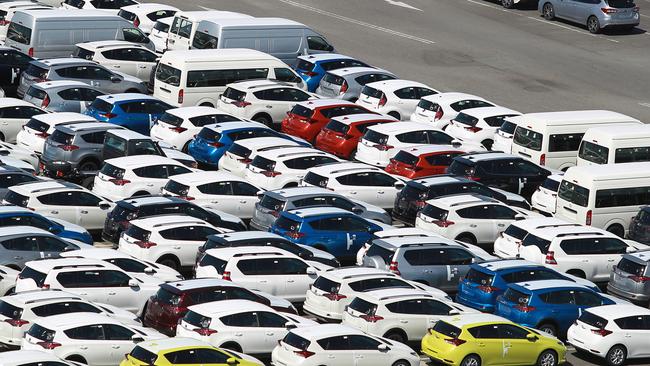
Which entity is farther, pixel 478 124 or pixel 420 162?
pixel 478 124

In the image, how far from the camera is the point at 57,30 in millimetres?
55062

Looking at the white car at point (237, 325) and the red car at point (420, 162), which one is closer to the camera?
the white car at point (237, 325)

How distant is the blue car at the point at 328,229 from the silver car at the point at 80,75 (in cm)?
1453

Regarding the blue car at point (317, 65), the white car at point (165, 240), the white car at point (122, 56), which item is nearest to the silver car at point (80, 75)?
the white car at point (122, 56)

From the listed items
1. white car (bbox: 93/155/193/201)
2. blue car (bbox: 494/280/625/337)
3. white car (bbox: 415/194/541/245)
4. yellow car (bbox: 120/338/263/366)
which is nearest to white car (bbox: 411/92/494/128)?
white car (bbox: 415/194/541/245)

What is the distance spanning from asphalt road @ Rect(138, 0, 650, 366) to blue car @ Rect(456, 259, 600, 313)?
66.2ft

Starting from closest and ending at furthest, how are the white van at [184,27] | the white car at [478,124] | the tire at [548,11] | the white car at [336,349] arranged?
the white car at [336,349] → the white car at [478,124] → the white van at [184,27] → the tire at [548,11]

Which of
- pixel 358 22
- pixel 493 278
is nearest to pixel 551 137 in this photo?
pixel 493 278

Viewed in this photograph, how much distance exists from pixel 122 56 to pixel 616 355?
85.8ft

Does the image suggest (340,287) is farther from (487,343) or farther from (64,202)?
(64,202)

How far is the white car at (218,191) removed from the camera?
41.5 m

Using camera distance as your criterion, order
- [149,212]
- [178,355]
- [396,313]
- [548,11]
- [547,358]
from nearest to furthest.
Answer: [178,355] < [547,358] < [396,313] < [149,212] < [548,11]

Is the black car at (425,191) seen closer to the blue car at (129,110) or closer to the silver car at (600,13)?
the blue car at (129,110)

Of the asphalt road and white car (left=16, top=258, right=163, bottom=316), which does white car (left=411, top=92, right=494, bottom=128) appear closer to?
the asphalt road
